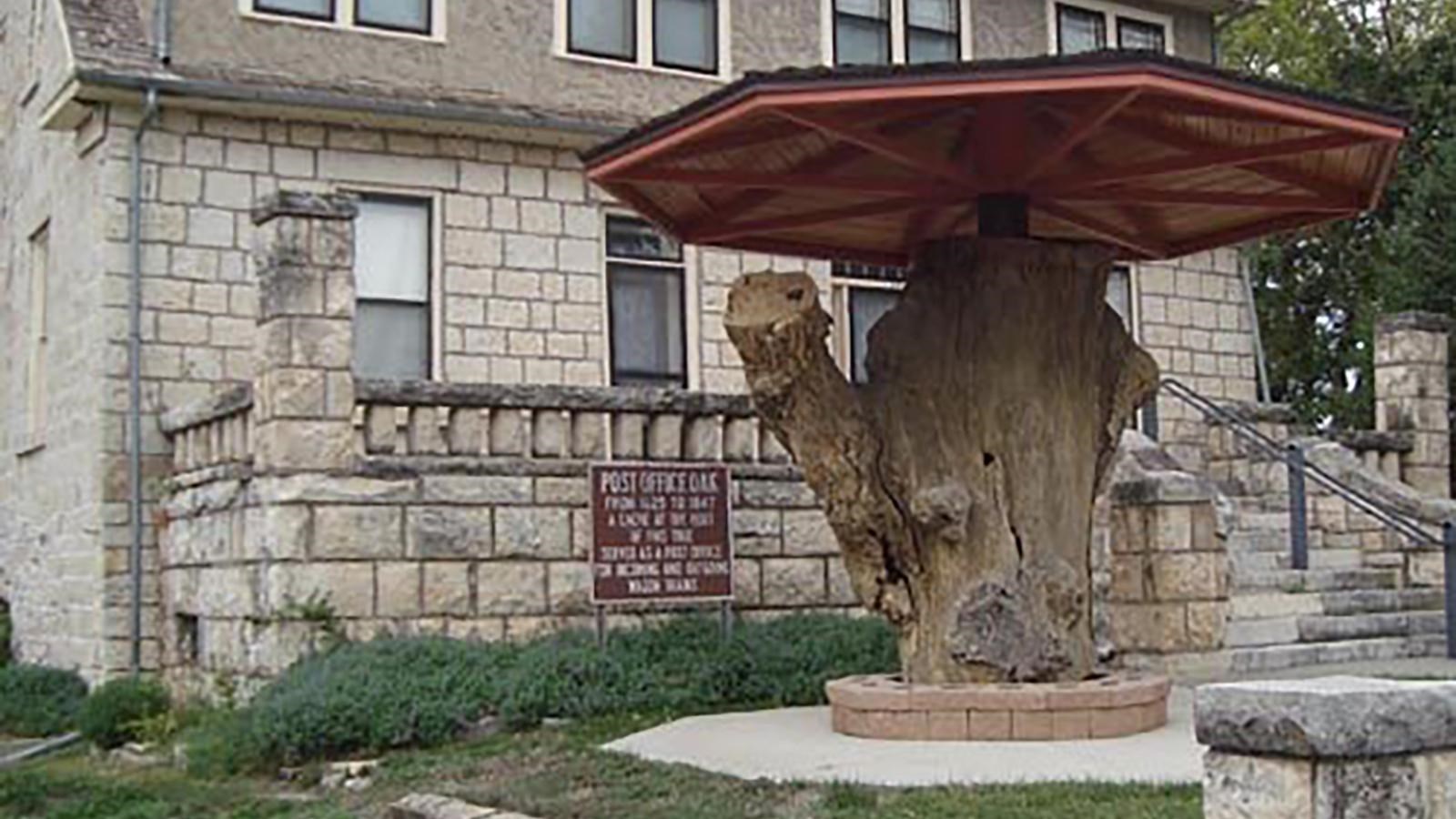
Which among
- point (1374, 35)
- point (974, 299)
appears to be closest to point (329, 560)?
point (974, 299)

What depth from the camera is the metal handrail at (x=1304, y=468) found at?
1593 centimetres

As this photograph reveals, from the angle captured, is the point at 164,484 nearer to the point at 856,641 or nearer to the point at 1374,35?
the point at 856,641

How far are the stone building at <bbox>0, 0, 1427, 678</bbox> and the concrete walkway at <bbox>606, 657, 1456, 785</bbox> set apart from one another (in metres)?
2.77

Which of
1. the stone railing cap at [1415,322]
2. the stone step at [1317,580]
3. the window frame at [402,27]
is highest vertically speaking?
the window frame at [402,27]

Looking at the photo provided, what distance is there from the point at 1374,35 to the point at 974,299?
80.0 feet

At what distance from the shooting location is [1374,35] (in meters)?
32.6

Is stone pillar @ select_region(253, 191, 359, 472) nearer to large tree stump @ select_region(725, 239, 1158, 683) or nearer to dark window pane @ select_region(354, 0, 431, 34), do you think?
large tree stump @ select_region(725, 239, 1158, 683)

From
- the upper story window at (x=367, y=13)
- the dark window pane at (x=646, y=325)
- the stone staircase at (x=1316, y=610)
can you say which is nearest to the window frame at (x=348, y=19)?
the upper story window at (x=367, y=13)

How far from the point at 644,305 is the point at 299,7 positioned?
13.6 feet

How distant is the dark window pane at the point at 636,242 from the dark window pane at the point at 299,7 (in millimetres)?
3180

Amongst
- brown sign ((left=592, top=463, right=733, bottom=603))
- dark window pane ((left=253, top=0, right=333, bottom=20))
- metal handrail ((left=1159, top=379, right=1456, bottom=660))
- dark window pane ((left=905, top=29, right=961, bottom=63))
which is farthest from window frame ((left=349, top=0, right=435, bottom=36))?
metal handrail ((left=1159, top=379, right=1456, bottom=660))

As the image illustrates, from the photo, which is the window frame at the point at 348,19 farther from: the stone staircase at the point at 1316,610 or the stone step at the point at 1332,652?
the stone step at the point at 1332,652

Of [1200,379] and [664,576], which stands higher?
[1200,379]

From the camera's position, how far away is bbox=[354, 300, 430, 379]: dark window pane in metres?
16.5
